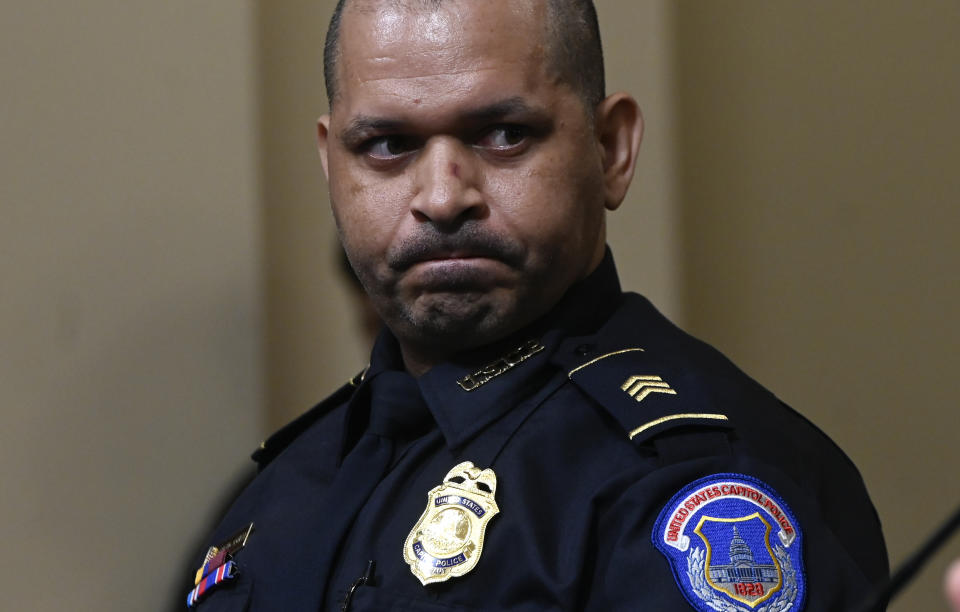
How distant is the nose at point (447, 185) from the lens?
1.11m

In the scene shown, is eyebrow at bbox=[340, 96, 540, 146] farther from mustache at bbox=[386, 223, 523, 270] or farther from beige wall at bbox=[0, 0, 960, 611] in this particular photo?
beige wall at bbox=[0, 0, 960, 611]

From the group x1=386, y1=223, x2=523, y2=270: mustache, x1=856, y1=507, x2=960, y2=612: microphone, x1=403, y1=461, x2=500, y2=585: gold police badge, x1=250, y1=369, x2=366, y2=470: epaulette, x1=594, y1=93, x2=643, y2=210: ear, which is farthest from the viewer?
x1=250, y1=369, x2=366, y2=470: epaulette

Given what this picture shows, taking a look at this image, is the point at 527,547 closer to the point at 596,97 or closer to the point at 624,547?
the point at 624,547

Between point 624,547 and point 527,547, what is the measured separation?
84 mm

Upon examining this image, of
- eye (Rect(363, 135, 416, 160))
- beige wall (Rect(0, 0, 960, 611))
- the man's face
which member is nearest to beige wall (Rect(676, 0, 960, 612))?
beige wall (Rect(0, 0, 960, 611))

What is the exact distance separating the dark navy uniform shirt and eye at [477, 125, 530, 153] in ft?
0.53

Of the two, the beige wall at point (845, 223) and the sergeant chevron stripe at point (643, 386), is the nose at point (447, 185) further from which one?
the beige wall at point (845, 223)

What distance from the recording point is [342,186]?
1219mm

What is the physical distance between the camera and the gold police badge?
101cm

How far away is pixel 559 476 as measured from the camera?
1.06 m

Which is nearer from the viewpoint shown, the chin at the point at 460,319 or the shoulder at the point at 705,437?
the shoulder at the point at 705,437

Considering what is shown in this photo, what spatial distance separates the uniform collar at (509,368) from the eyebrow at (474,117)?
0.61ft

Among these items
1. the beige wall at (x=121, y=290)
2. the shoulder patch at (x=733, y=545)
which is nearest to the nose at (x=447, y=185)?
the shoulder patch at (x=733, y=545)

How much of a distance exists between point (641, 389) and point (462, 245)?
21 centimetres
